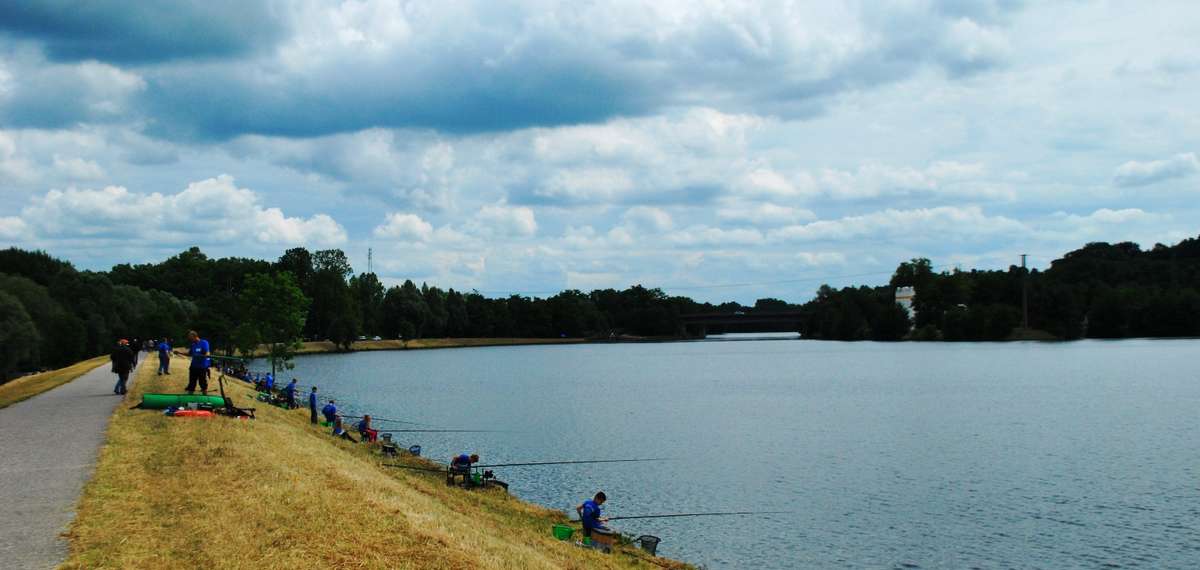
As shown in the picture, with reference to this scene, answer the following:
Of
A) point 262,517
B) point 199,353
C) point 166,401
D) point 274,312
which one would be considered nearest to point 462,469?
point 166,401

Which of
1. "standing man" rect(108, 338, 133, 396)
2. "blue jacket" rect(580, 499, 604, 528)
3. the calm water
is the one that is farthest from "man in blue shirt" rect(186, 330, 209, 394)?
"blue jacket" rect(580, 499, 604, 528)

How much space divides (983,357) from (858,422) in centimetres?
8875

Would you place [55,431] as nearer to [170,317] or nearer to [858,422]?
[858,422]

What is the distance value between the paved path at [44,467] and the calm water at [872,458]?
618 inches

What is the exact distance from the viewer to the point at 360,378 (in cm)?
11181

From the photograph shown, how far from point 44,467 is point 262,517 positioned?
7.71 meters

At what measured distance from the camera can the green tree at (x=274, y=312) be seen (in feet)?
275

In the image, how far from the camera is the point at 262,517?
17266 millimetres

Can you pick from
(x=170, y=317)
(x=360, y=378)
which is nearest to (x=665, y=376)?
(x=360, y=378)

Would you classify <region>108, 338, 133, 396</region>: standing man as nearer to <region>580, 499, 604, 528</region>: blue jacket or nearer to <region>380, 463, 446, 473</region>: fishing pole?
<region>380, 463, 446, 473</region>: fishing pole

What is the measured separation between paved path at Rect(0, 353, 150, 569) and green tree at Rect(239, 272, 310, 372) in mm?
45792

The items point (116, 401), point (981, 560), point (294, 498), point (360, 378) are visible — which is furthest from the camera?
point (360, 378)

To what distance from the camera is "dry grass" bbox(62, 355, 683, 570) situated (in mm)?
15328

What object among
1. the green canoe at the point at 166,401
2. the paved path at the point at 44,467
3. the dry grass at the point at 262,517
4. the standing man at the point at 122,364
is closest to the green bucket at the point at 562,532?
the dry grass at the point at 262,517
